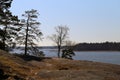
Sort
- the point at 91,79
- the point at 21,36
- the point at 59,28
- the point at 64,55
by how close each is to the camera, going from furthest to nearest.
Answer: the point at 59,28 < the point at 64,55 < the point at 21,36 < the point at 91,79

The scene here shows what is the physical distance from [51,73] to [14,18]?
3154 centimetres

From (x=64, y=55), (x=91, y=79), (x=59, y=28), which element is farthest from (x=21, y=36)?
(x=91, y=79)

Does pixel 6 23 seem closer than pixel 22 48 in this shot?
Yes

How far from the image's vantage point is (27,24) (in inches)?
2506

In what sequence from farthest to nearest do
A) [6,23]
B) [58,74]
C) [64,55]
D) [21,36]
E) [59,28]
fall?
[59,28] < [64,55] < [21,36] < [6,23] < [58,74]

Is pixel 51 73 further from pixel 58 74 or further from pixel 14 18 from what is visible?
pixel 14 18

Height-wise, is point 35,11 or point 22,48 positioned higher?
point 35,11

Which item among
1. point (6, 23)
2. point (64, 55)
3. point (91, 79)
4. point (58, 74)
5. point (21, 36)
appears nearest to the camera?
point (91, 79)

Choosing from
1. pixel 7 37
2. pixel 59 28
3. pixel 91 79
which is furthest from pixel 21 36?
pixel 91 79

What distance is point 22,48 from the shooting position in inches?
2621

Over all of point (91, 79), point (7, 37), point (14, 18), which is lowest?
point (91, 79)

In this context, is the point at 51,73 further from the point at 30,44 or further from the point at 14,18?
the point at 30,44

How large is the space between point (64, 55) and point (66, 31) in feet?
41.9

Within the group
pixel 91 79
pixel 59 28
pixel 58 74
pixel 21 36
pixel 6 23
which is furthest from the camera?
pixel 59 28
